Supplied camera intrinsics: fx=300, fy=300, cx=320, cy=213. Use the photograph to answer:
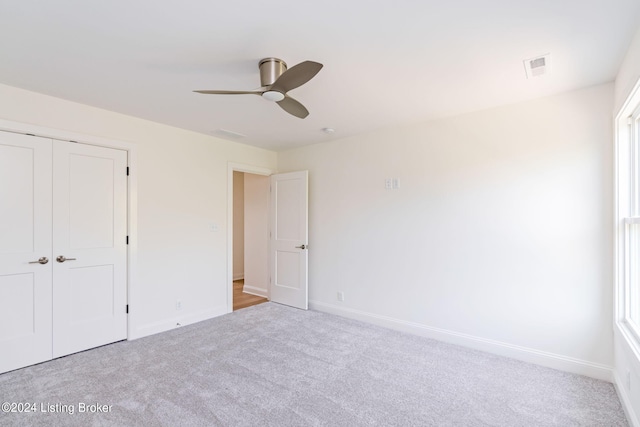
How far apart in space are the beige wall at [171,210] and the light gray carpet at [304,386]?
1.74 ft

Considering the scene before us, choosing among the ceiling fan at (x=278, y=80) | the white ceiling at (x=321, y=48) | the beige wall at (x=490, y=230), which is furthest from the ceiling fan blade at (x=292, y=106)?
the beige wall at (x=490, y=230)

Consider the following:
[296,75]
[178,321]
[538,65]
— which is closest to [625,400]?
[538,65]

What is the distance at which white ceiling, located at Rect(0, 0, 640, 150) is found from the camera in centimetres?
Answer: 165

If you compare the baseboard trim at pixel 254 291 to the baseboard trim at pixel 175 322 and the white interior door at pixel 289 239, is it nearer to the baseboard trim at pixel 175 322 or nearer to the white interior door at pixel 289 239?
the white interior door at pixel 289 239

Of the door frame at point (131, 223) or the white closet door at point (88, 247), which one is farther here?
the door frame at point (131, 223)

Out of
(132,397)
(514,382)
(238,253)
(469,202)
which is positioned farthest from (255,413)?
(238,253)

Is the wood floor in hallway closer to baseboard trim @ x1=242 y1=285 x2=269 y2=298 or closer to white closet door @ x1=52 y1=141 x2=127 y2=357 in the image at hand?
baseboard trim @ x1=242 y1=285 x2=269 y2=298

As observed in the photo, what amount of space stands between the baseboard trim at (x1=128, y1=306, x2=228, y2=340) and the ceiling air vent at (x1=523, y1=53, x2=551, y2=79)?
4.28 m

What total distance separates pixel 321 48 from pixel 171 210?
2.72 m

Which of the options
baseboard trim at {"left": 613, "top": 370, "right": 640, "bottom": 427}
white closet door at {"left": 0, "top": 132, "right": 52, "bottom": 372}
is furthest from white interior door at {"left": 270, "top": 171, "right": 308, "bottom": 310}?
baseboard trim at {"left": 613, "top": 370, "right": 640, "bottom": 427}

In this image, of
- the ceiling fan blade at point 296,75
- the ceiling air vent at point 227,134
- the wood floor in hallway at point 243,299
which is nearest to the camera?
the ceiling fan blade at point 296,75

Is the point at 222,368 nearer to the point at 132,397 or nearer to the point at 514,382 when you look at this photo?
the point at 132,397

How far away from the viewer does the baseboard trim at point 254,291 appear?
535 centimetres

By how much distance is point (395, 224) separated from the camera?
372 cm
